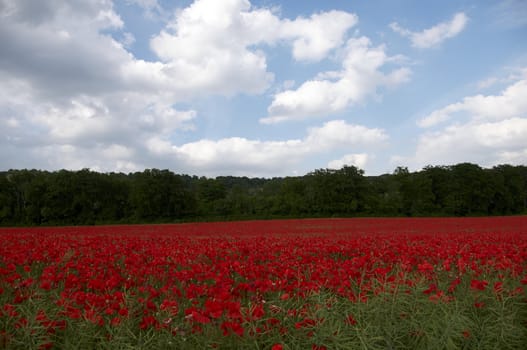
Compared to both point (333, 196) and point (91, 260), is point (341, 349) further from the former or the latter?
point (333, 196)

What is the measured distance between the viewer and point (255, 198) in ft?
222

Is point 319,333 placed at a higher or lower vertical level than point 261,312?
lower

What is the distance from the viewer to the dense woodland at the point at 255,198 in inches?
2093

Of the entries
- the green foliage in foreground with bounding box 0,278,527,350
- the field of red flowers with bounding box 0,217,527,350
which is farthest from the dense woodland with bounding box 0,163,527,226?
the green foliage in foreground with bounding box 0,278,527,350

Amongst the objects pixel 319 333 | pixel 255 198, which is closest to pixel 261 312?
pixel 319 333

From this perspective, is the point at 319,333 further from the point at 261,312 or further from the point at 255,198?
the point at 255,198

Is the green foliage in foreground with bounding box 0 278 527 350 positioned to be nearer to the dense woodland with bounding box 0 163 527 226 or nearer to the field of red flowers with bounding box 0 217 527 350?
the field of red flowers with bounding box 0 217 527 350

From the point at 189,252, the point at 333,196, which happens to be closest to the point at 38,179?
the point at 333,196

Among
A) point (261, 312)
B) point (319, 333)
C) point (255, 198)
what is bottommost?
point (319, 333)

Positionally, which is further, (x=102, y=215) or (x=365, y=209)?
(x=365, y=209)

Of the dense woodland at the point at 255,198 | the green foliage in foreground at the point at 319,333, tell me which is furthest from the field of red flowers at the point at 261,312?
the dense woodland at the point at 255,198

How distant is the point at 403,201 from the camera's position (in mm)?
61531

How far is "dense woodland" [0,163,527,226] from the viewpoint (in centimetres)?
5316

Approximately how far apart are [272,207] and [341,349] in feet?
196
